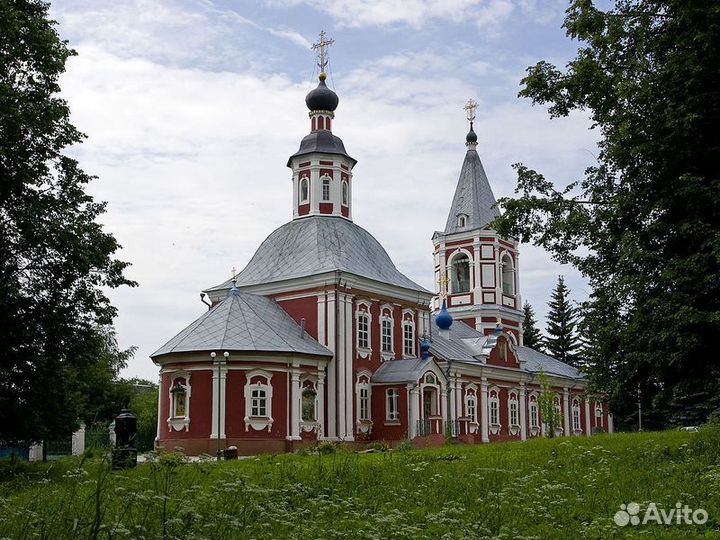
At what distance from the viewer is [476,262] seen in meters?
52.1

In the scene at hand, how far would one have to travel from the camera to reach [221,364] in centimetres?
3195

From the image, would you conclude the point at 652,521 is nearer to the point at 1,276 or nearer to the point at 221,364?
the point at 1,276

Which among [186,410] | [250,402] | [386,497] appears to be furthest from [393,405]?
[386,497]

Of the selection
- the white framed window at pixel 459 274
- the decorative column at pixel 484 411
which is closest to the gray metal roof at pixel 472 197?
the white framed window at pixel 459 274

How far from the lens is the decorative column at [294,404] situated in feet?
107

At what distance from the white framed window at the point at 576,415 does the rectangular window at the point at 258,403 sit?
2862 cm

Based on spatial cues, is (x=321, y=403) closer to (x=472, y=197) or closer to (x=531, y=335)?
(x=472, y=197)

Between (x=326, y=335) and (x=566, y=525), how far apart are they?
25.5m

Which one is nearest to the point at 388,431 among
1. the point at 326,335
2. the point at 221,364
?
the point at 326,335

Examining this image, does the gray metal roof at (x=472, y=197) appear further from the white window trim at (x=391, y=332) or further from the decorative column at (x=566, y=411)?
the white window trim at (x=391, y=332)

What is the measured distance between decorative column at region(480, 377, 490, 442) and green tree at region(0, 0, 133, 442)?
1076 inches

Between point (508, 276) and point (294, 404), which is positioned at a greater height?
point (508, 276)

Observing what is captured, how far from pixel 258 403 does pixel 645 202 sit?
18.4 meters

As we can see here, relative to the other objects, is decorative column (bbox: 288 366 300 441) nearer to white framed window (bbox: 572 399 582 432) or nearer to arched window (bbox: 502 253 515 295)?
arched window (bbox: 502 253 515 295)
